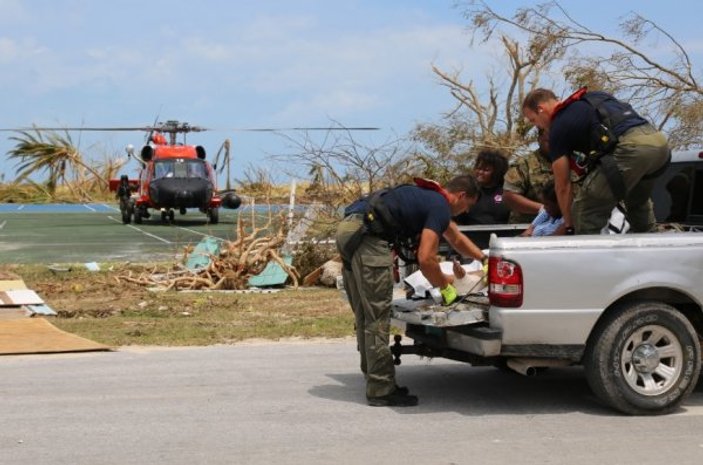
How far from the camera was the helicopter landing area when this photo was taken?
2092 centimetres

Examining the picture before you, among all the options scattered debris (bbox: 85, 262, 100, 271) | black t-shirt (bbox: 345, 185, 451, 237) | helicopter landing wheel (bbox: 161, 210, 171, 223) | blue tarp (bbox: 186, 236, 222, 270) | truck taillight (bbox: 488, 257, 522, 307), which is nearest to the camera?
truck taillight (bbox: 488, 257, 522, 307)

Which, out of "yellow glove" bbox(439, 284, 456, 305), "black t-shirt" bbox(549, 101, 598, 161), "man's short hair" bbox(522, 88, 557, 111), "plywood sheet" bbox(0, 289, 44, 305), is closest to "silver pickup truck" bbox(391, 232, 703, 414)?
"yellow glove" bbox(439, 284, 456, 305)

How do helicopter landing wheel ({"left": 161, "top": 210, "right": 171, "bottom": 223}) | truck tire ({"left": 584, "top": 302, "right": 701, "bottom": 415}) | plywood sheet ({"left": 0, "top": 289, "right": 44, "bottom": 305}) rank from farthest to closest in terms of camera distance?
helicopter landing wheel ({"left": 161, "top": 210, "right": 171, "bottom": 223}) → plywood sheet ({"left": 0, "top": 289, "right": 44, "bottom": 305}) → truck tire ({"left": 584, "top": 302, "right": 701, "bottom": 415})

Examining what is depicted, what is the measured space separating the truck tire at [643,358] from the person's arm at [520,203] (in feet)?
8.89

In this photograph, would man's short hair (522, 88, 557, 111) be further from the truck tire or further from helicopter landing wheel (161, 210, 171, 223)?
helicopter landing wheel (161, 210, 171, 223)

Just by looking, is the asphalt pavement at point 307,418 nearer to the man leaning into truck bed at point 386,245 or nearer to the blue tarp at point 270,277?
the man leaning into truck bed at point 386,245

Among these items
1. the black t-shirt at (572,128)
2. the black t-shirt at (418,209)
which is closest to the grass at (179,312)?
the black t-shirt at (418,209)

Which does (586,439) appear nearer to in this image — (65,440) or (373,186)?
(65,440)

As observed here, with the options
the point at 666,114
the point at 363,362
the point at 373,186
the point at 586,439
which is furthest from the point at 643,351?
the point at 666,114

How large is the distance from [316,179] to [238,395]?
8750mm

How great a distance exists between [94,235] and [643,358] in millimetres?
23495

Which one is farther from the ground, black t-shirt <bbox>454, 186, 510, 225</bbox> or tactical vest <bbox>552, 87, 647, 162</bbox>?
tactical vest <bbox>552, 87, 647, 162</bbox>

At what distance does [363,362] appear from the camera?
734cm

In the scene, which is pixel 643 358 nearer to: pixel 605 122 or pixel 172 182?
pixel 605 122
